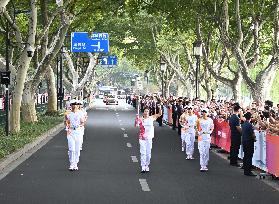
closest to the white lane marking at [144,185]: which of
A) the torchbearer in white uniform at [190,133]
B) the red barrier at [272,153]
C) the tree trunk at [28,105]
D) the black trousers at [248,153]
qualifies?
the black trousers at [248,153]

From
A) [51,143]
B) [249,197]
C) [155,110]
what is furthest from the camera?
A: [155,110]

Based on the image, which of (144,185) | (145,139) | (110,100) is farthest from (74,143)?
(110,100)

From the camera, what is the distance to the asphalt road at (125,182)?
521 inches

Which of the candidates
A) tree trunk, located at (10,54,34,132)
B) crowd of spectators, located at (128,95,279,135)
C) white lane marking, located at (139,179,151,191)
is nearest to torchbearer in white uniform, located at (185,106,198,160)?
crowd of spectators, located at (128,95,279,135)

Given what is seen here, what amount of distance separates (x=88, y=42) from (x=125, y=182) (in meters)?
35.5

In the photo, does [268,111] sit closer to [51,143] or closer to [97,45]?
[51,143]

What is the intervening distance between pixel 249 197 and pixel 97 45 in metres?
38.5

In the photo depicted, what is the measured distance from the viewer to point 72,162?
59.5ft

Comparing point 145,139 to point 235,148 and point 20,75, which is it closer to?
point 235,148

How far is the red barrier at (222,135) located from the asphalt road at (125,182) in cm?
81

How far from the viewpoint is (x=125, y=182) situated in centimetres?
1569

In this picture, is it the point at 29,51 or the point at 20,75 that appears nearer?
the point at 29,51

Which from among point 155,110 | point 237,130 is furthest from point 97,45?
point 237,130

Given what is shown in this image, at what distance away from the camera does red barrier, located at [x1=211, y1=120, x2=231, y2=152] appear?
23520 mm
